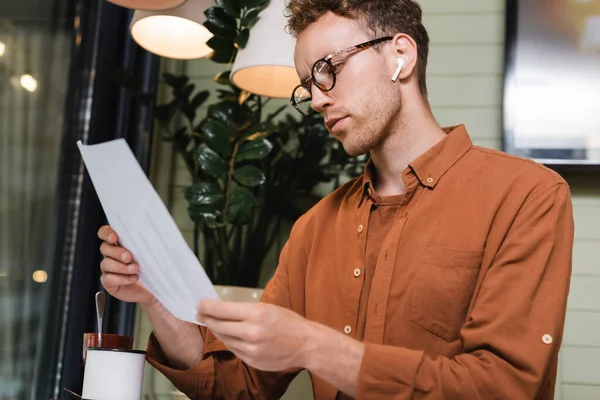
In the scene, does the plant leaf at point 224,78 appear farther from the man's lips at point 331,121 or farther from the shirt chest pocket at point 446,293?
the shirt chest pocket at point 446,293

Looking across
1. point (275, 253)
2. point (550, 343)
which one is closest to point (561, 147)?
point (275, 253)

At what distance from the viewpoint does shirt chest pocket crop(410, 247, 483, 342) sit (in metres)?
1.14

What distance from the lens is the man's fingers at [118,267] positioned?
1.17 metres

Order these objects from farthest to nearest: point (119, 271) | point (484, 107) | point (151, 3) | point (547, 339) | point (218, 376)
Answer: point (484, 107)
point (151, 3)
point (218, 376)
point (119, 271)
point (547, 339)

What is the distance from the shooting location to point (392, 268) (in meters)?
1.21

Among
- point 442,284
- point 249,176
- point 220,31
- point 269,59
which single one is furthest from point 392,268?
point 220,31

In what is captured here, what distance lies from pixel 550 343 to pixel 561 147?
4.48 ft

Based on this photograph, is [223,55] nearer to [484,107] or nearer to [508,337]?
[484,107]

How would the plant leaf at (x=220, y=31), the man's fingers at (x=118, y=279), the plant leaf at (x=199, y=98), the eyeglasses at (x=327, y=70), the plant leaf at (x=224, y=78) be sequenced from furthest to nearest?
the plant leaf at (x=199, y=98) → the plant leaf at (x=224, y=78) → the plant leaf at (x=220, y=31) → the eyeglasses at (x=327, y=70) → the man's fingers at (x=118, y=279)

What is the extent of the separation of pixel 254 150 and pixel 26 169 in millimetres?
676

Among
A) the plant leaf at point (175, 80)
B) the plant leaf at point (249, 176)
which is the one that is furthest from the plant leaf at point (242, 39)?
the plant leaf at point (175, 80)

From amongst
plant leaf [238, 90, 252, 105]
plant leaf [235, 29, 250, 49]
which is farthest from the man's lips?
plant leaf [238, 90, 252, 105]

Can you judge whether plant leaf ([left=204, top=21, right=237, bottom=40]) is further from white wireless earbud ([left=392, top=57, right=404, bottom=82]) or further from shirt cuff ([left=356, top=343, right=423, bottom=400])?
shirt cuff ([left=356, top=343, right=423, bottom=400])

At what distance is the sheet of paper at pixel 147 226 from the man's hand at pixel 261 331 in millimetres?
42
